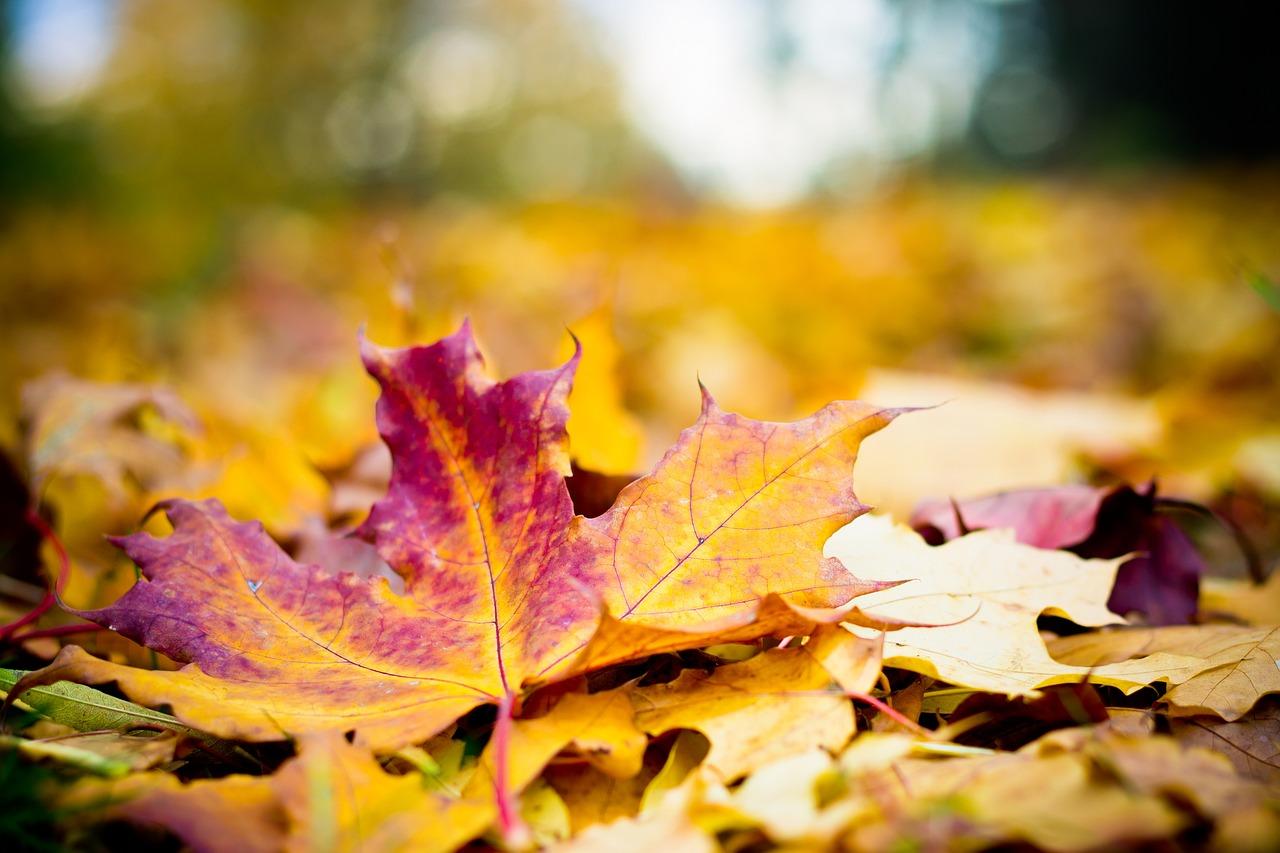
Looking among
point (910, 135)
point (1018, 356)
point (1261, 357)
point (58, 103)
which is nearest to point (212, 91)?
point (58, 103)

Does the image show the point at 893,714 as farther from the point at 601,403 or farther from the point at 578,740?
the point at 601,403

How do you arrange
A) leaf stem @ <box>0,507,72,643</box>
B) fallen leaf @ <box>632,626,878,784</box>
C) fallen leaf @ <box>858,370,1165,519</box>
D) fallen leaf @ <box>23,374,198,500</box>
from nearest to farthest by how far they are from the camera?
1. fallen leaf @ <box>632,626,878,784</box>
2. leaf stem @ <box>0,507,72,643</box>
3. fallen leaf @ <box>23,374,198,500</box>
4. fallen leaf @ <box>858,370,1165,519</box>

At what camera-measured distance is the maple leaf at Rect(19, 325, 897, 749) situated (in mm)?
516

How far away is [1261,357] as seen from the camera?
1.68 meters

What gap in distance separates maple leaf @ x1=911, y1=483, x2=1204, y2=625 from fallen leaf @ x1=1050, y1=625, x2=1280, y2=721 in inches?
1.6

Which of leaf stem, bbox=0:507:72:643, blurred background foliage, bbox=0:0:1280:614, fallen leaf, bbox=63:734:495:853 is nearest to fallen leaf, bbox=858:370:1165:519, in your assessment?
blurred background foliage, bbox=0:0:1280:614

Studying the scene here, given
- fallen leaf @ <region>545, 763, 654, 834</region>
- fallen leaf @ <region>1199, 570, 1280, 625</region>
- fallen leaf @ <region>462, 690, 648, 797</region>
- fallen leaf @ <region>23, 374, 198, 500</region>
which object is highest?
fallen leaf @ <region>23, 374, 198, 500</region>

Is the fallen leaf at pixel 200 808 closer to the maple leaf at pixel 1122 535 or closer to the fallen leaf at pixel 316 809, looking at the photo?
the fallen leaf at pixel 316 809

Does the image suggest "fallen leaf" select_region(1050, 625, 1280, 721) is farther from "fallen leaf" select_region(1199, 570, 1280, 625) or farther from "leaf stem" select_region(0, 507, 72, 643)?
"leaf stem" select_region(0, 507, 72, 643)

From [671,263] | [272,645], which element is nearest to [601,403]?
[272,645]

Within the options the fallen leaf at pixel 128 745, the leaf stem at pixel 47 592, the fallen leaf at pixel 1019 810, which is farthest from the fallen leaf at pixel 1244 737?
the leaf stem at pixel 47 592

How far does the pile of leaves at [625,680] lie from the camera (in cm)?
Result: 43

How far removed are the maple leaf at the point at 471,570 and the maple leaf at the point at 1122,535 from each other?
0.80 ft

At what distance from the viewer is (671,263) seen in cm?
317
